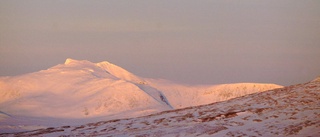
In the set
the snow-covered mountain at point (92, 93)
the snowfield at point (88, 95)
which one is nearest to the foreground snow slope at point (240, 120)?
the snowfield at point (88, 95)

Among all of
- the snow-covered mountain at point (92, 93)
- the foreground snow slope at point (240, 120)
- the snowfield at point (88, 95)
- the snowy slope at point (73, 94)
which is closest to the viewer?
the foreground snow slope at point (240, 120)

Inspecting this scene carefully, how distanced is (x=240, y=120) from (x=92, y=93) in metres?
77.0

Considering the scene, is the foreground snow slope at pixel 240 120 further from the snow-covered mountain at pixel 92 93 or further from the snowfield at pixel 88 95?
the snow-covered mountain at pixel 92 93

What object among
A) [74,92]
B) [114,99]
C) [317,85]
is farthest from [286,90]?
[74,92]

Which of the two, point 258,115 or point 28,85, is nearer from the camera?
point 258,115

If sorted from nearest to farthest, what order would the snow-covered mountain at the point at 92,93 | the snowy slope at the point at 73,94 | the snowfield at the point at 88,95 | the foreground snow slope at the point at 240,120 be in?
1. the foreground snow slope at the point at 240,120
2. the snowfield at the point at 88,95
3. the snow-covered mountain at the point at 92,93
4. the snowy slope at the point at 73,94

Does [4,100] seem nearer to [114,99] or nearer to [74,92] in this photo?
[74,92]

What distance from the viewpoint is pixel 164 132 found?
27.8 metres

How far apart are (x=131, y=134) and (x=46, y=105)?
7399 cm

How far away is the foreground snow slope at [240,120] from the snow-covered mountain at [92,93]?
49486 millimetres

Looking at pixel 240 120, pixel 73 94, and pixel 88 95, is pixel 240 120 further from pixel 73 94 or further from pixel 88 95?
pixel 73 94

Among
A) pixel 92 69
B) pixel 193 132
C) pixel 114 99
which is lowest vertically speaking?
pixel 193 132

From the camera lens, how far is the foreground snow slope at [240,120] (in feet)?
83.7

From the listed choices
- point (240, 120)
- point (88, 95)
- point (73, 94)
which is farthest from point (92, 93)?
point (240, 120)
